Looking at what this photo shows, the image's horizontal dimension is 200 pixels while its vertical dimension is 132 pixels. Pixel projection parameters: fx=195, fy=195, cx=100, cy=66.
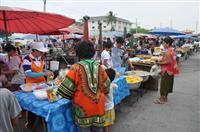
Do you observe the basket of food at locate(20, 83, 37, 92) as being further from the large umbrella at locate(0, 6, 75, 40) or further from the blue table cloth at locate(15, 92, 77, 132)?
the large umbrella at locate(0, 6, 75, 40)

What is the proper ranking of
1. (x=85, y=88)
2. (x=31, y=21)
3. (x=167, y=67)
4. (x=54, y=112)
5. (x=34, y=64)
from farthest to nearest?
(x=167, y=67)
(x=31, y=21)
(x=34, y=64)
(x=54, y=112)
(x=85, y=88)

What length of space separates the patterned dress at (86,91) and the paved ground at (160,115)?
159cm

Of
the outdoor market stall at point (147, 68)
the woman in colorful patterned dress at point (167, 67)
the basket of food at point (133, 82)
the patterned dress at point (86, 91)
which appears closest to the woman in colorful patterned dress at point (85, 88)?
the patterned dress at point (86, 91)

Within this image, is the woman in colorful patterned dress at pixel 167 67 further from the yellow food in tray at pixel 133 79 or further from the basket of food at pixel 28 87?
the basket of food at pixel 28 87

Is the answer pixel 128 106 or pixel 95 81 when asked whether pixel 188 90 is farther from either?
pixel 95 81

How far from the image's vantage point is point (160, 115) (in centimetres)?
461

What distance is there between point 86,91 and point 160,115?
2936mm

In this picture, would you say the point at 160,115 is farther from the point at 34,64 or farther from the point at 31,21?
the point at 31,21

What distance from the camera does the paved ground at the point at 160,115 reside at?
399 cm

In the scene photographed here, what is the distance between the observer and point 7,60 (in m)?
4.20

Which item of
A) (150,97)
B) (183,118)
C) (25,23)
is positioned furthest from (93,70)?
(150,97)

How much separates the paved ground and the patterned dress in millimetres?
1592

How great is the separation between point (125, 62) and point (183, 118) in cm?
263

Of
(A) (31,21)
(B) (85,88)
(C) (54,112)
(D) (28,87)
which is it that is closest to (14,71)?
(D) (28,87)
